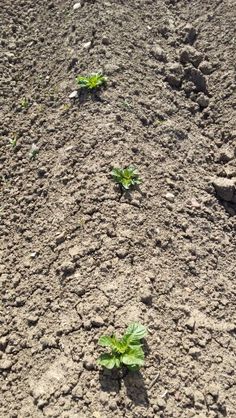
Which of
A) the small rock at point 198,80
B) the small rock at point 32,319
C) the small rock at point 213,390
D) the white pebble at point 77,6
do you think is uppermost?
the white pebble at point 77,6

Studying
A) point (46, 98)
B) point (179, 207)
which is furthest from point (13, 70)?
point (179, 207)

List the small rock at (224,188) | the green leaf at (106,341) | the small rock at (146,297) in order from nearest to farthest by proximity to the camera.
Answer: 1. the green leaf at (106,341)
2. the small rock at (146,297)
3. the small rock at (224,188)

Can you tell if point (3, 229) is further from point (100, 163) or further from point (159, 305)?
point (159, 305)

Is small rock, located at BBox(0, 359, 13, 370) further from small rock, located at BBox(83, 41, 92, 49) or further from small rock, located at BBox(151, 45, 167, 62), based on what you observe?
small rock, located at BBox(151, 45, 167, 62)

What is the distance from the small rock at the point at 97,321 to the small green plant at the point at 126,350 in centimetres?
15

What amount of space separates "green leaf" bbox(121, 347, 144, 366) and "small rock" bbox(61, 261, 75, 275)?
0.76m

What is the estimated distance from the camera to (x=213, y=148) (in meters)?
4.53

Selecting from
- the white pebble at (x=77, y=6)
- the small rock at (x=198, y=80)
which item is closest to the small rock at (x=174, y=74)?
the small rock at (x=198, y=80)

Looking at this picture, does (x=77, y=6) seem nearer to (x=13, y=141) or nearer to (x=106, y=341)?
(x=13, y=141)

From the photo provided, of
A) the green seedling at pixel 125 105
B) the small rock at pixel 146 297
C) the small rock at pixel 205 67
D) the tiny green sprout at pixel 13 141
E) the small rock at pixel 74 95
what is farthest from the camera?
the small rock at pixel 205 67

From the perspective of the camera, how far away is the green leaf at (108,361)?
9.77 ft

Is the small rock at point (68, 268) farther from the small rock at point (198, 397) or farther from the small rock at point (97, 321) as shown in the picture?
the small rock at point (198, 397)

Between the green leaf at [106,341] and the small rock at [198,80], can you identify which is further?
the small rock at [198,80]

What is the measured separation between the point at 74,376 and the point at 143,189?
1473mm
